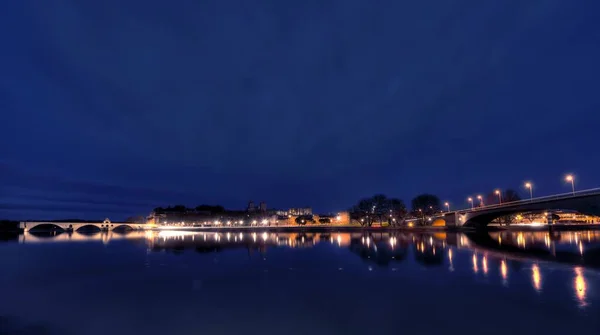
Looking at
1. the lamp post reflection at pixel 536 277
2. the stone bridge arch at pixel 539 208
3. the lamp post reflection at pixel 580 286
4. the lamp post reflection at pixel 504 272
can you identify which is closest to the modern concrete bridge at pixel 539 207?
the stone bridge arch at pixel 539 208

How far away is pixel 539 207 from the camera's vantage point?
6681 centimetres

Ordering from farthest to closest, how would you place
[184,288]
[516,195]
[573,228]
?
[516,195]
[573,228]
[184,288]

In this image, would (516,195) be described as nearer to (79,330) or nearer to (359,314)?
(359,314)

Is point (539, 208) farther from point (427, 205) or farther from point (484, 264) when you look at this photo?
point (427, 205)

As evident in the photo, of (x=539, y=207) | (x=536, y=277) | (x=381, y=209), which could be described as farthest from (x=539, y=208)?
(x=381, y=209)

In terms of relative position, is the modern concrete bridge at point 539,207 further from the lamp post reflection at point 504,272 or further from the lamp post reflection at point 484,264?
the lamp post reflection at point 504,272

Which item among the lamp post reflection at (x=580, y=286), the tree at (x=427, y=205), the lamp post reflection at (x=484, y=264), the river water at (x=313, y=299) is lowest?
the lamp post reflection at (x=484, y=264)

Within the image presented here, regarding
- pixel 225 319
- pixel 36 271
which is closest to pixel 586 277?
pixel 225 319

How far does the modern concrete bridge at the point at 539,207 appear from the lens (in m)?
50.9

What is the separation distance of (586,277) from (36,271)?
50609mm

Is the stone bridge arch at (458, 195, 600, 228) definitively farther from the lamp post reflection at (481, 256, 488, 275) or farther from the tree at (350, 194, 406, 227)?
the tree at (350, 194, 406, 227)

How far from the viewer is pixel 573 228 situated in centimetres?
10062

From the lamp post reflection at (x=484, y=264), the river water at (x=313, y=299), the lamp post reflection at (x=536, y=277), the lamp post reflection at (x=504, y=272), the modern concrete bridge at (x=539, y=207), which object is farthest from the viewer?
the modern concrete bridge at (x=539, y=207)

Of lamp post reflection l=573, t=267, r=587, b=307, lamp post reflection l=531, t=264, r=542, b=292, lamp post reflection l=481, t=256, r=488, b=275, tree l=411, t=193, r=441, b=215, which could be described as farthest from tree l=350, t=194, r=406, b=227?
lamp post reflection l=573, t=267, r=587, b=307
